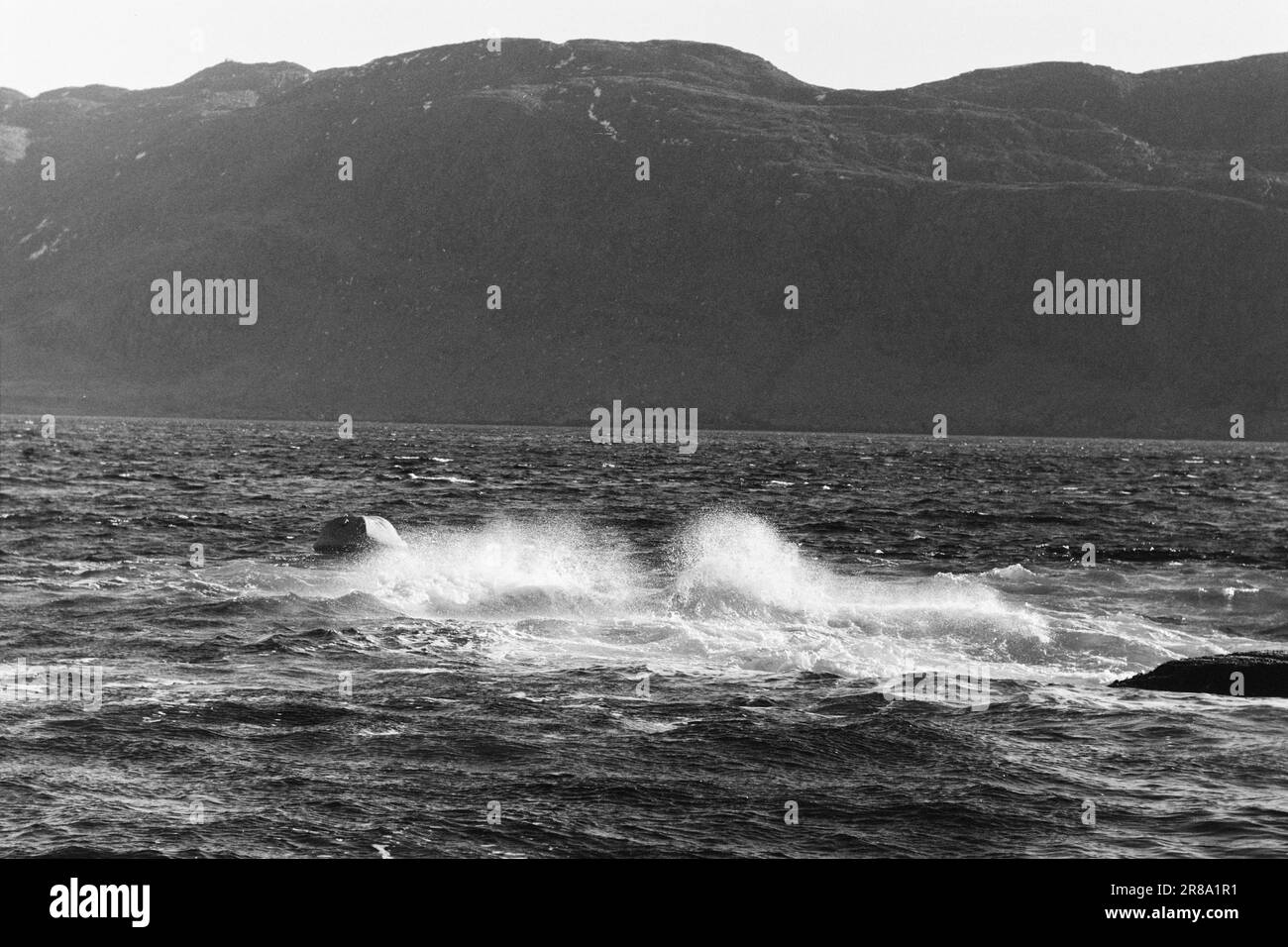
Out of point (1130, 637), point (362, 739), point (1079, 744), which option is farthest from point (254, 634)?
point (1130, 637)

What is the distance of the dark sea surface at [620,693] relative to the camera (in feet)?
47.1

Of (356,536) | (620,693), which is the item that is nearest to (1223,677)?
(620,693)

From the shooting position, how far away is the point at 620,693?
2081 cm

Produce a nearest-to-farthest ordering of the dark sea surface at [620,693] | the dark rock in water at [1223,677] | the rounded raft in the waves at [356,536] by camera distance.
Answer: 1. the dark sea surface at [620,693]
2. the dark rock in water at [1223,677]
3. the rounded raft in the waves at [356,536]

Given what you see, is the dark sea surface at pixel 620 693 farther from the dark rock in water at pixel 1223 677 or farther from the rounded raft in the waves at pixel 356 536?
the rounded raft in the waves at pixel 356 536

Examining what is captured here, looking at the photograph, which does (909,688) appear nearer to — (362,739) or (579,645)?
(579,645)

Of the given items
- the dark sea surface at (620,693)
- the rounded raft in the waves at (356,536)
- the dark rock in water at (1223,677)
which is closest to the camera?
the dark sea surface at (620,693)

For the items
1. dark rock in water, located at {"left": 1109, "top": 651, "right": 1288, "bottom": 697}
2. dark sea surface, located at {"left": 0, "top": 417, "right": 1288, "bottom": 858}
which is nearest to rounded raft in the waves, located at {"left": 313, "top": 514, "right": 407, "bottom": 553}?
dark sea surface, located at {"left": 0, "top": 417, "right": 1288, "bottom": 858}

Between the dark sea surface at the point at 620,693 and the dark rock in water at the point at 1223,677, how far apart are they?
519 millimetres

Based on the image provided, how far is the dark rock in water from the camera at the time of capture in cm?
2122

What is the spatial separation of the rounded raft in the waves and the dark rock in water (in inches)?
810

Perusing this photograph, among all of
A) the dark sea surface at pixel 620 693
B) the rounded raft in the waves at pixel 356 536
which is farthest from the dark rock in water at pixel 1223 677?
the rounded raft in the waves at pixel 356 536
